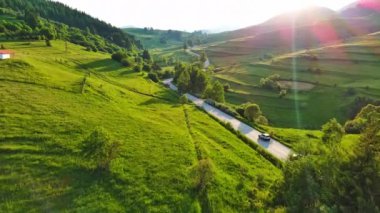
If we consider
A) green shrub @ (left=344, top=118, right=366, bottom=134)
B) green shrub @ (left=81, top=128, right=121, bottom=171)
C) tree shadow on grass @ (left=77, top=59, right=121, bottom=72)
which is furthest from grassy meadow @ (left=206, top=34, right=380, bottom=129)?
green shrub @ (left=81, top=128, right=121, bottom=171)

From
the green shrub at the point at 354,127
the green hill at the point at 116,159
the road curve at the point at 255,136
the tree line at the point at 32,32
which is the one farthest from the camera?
the tree line at the point at 32,32

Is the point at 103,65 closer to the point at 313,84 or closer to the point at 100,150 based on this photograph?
the point at 100,150

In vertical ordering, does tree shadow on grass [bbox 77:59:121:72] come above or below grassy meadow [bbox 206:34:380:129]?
above

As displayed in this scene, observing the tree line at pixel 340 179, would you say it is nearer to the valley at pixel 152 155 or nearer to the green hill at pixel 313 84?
the valley at pixel 152 155

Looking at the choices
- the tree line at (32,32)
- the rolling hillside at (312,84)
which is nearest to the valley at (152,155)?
the rolling hillside at (312,84)

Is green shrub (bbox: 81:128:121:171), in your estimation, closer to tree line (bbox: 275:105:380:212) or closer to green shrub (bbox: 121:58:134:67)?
tree line (bbox: 275:105:380:212)

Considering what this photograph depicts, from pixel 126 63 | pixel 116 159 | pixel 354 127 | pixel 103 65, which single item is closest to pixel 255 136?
pixel 354 127
